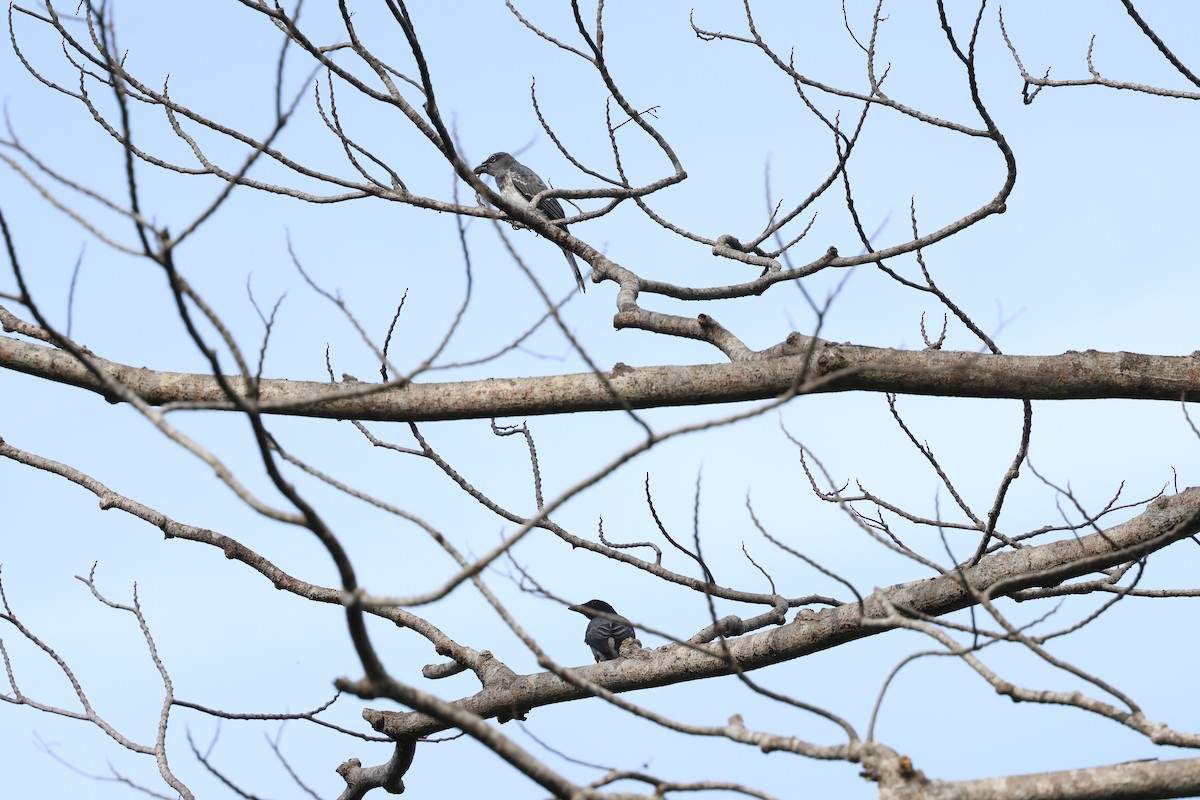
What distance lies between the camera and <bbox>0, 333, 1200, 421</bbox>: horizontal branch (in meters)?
3.16

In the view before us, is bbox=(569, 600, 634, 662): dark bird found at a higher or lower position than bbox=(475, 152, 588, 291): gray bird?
lower

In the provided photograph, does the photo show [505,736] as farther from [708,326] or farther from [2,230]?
[708,326]

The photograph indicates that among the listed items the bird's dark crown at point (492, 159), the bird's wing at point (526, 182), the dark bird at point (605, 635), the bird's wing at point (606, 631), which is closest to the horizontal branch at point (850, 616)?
the bird's wing at point (606, 631)

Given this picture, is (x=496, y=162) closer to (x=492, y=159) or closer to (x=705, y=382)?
(x=492, y=159)

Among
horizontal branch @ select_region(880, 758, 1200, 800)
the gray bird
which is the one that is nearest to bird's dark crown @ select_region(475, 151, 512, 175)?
the gray bird

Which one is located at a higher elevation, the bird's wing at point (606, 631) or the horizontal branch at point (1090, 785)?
the bird's wing at point (606, 631)

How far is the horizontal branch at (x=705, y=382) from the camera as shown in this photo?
3.16 metres

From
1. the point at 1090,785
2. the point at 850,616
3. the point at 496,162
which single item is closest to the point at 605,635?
the point at 850,616

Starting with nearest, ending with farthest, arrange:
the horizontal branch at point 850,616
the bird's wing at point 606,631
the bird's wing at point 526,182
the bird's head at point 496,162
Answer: the horizontal branch at point 850,616 < the bird's wing at point 606,631 < the bird's wing at point 526,182 < the bird's head at point 496,162

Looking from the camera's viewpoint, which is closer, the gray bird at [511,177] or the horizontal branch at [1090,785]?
the horizontal branch at [1090,785]

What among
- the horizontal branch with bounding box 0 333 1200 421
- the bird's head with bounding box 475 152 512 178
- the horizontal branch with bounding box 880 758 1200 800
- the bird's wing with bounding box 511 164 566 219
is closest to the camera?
the horizontal branch with bounding box 880 758 1200 800

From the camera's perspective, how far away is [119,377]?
3.32m

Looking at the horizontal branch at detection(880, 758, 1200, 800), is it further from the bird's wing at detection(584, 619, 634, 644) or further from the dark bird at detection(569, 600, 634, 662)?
the dark bird at detection(569, 600, 634, 662)

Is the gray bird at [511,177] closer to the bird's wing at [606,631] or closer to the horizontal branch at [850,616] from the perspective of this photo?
the bird's wing at [606,631]
